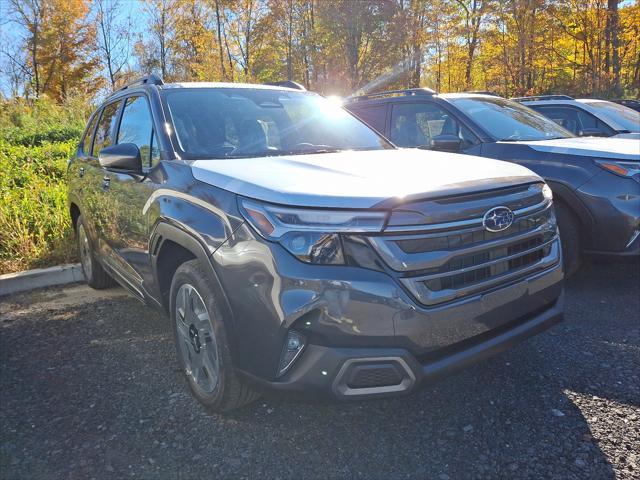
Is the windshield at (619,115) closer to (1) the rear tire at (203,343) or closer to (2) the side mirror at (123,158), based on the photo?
(2) the side mirror at (123,158)

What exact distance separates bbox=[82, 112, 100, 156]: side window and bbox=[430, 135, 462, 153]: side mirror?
3.11 metres

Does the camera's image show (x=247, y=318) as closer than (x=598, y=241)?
Yes

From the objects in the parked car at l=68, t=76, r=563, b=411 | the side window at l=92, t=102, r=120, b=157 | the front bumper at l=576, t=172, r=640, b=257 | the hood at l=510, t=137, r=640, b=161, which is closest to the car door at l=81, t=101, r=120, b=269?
the side window at l=92, t=102, r=120, b=157

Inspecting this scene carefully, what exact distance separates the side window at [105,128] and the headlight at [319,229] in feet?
8.32

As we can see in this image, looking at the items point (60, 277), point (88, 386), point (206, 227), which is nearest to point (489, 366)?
point (206, 227)

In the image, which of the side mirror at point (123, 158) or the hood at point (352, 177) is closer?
the hood at point (352, 177)

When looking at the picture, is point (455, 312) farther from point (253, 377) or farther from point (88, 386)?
point (88, 386)

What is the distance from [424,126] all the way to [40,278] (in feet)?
13.8

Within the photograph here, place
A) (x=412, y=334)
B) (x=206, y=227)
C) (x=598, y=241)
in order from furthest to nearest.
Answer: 1. (x=598, y=241)
2. (x=206, y=227)
3. (x=412, y=334)

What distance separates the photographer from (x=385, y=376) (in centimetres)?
199

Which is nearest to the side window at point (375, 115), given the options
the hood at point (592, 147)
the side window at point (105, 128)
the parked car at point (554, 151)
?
the parked car at point (554, 151)

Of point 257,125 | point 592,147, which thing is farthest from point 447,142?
point 257,125

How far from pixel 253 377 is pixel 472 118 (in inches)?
147

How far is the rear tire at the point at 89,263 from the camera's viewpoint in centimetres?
452
